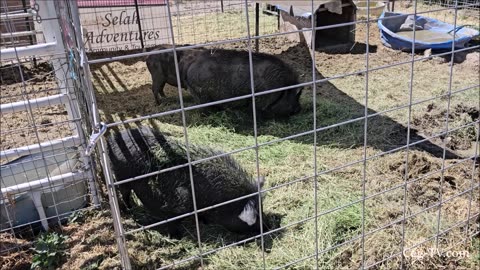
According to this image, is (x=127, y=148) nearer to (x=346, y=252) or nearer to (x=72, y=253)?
(x=72, y=253)

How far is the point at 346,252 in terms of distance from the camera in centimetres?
312

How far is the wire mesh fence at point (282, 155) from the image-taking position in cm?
263

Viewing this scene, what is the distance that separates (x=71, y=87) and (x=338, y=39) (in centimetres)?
677

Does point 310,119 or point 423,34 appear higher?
point 423,34

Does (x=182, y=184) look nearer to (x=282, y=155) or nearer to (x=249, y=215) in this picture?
(x=249, y=215)

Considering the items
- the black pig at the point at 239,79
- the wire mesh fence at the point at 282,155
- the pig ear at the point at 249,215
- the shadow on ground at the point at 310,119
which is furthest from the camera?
the black pig at the point at 239,79

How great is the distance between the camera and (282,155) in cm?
475

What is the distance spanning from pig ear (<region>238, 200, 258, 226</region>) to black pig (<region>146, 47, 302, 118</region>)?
8.48 ft

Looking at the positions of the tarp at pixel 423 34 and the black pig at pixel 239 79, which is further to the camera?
the tarp at pixel 423 34

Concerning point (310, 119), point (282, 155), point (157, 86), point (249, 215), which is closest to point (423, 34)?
point (310, 119)

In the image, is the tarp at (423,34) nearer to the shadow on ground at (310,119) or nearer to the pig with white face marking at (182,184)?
the shadow on ground at (310,119)

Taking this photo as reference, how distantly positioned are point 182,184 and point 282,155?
164cm

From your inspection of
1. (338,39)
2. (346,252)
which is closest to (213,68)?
(346,252)

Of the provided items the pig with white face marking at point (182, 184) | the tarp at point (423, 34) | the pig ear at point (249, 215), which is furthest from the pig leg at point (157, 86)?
the tarp at point (423, 34)
